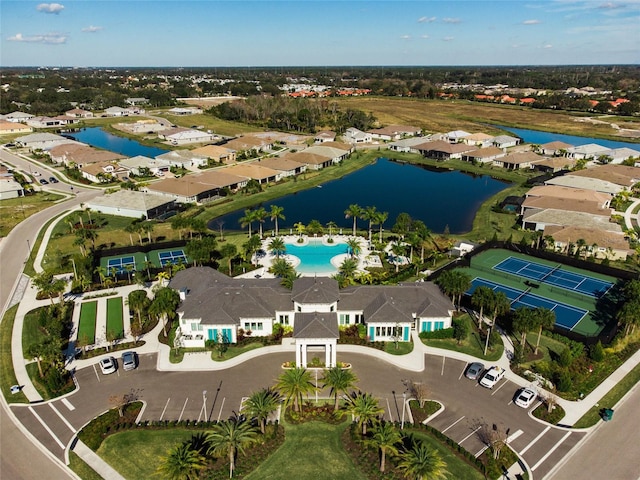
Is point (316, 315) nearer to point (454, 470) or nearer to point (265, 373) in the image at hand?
point (265, 373)

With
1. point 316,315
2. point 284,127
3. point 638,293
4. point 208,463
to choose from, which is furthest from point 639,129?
point 208,463

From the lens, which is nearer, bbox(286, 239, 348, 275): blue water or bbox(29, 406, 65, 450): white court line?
bbox(29, 406, 65, 450): white court line

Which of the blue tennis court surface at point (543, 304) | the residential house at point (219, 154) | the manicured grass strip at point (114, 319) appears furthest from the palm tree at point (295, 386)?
the residential house at point (219, 154)

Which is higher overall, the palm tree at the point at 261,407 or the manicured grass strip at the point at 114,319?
the palm tree at the point at 261,407

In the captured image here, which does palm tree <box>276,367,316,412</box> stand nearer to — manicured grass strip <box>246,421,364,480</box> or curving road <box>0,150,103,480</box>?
manicured grass strip <box>246,421,364,480</box>

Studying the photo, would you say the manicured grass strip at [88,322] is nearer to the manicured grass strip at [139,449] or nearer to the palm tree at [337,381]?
the manicured grass strip at [139,449]

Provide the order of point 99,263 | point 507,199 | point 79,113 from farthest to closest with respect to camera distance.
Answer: point 79,113, point 507,199, point 99,263

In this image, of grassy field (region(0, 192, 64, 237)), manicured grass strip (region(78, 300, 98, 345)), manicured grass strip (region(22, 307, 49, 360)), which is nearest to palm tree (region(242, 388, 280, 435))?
manicured grass strip (region(78, 300, 98, 345))
